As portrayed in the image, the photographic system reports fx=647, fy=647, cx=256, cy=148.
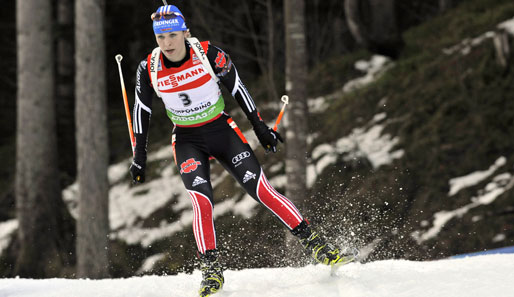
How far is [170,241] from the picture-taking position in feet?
37.1

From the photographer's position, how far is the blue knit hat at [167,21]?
16.0 ft

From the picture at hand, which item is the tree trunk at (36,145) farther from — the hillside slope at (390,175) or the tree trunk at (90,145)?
the tree trunk at (90,145)

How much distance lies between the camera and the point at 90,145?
9656mm

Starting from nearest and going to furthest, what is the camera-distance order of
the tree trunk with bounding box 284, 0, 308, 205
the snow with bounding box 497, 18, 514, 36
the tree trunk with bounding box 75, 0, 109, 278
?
the tree trunk with bounding box 284, 0, 308, 205, the tree trunk with bounding box 75, 0, 109, 278, the snow with bounding box 497, 18, 514, 36

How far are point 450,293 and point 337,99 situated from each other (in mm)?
9023

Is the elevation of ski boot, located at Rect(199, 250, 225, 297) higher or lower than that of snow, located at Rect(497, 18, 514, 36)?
higher

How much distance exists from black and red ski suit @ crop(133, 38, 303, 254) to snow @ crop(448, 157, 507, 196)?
16.7 ft

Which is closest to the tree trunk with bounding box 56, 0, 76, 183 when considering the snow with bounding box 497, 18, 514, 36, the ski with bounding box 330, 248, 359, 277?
the snow with bounding box 497, 18, 514, 36

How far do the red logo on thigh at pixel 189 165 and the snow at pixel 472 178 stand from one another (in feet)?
17.9

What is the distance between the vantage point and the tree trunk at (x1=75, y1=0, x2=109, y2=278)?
31.6 feet

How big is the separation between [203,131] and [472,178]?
223 inches

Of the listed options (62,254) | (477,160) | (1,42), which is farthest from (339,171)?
(1,42)

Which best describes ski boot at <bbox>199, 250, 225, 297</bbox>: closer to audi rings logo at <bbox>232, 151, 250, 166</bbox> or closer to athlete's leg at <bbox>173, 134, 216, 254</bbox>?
athlete's leg at <bbox>173, 134, 216, 254</bbox>

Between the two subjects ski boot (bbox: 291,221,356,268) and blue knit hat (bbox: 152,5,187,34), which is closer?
blue knit hat (bbox: 152,5,187,34)
